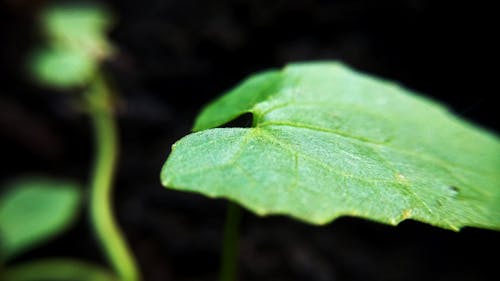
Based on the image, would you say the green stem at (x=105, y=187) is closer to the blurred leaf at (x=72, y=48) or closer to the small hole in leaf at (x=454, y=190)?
the blurred leaf at (x=72, y=48)

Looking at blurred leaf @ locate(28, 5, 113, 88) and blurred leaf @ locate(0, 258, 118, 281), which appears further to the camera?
blurred leaf @ locate(28, 5, 113, 88)

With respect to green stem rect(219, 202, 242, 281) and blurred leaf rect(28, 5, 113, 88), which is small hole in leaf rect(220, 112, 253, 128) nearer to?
green stem rect(219, 202, 242, 281)

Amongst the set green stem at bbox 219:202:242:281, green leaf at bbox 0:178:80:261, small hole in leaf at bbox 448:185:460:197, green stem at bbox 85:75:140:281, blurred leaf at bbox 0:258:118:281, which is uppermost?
small hole in leaf at bbox 448:185:460:197

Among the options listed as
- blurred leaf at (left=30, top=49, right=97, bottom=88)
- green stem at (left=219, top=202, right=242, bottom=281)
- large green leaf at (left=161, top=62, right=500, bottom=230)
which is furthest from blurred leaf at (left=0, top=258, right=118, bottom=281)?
large green leaf at (left=161, top=62, right=500, bottom=230)

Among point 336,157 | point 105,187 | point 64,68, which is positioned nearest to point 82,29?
point 64,68

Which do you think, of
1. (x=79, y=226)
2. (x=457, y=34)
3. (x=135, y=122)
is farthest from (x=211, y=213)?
(x=457, y=34)

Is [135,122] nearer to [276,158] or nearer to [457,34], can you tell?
[457,34]
